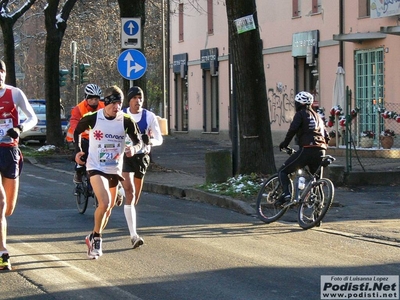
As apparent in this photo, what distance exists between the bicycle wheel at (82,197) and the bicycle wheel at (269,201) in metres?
2.46

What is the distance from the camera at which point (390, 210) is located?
46.7 feet

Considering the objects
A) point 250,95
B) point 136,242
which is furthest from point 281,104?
point 136,242

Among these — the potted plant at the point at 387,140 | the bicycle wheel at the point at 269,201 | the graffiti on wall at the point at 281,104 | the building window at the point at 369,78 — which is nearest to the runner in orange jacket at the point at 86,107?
the bicycle wheel at the point at 269,201

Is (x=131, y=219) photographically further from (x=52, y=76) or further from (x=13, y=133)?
(x=52, y=76)

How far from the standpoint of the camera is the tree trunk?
52.5 ft

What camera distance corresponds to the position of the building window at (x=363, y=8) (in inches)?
1128

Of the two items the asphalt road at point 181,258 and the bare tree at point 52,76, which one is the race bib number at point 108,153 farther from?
the bare tree at point 52,76

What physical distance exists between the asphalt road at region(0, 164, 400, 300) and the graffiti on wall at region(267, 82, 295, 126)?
→ 2014 centimetres

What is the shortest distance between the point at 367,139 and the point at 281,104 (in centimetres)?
1129

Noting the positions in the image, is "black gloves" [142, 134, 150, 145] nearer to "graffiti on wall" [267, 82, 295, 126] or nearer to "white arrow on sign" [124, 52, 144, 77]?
"white arrow on sign" [124, 52, 144, 77]

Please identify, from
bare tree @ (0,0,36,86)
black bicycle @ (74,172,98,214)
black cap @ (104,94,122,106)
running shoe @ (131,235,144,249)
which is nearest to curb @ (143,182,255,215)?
black bicycle @ (74,172,98,214)

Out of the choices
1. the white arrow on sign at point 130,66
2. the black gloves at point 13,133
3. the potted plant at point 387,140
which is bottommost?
the potted plant at point 387,140

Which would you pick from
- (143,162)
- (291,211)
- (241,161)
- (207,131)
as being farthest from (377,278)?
(207,131)

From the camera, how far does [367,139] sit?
23547 millimetres
